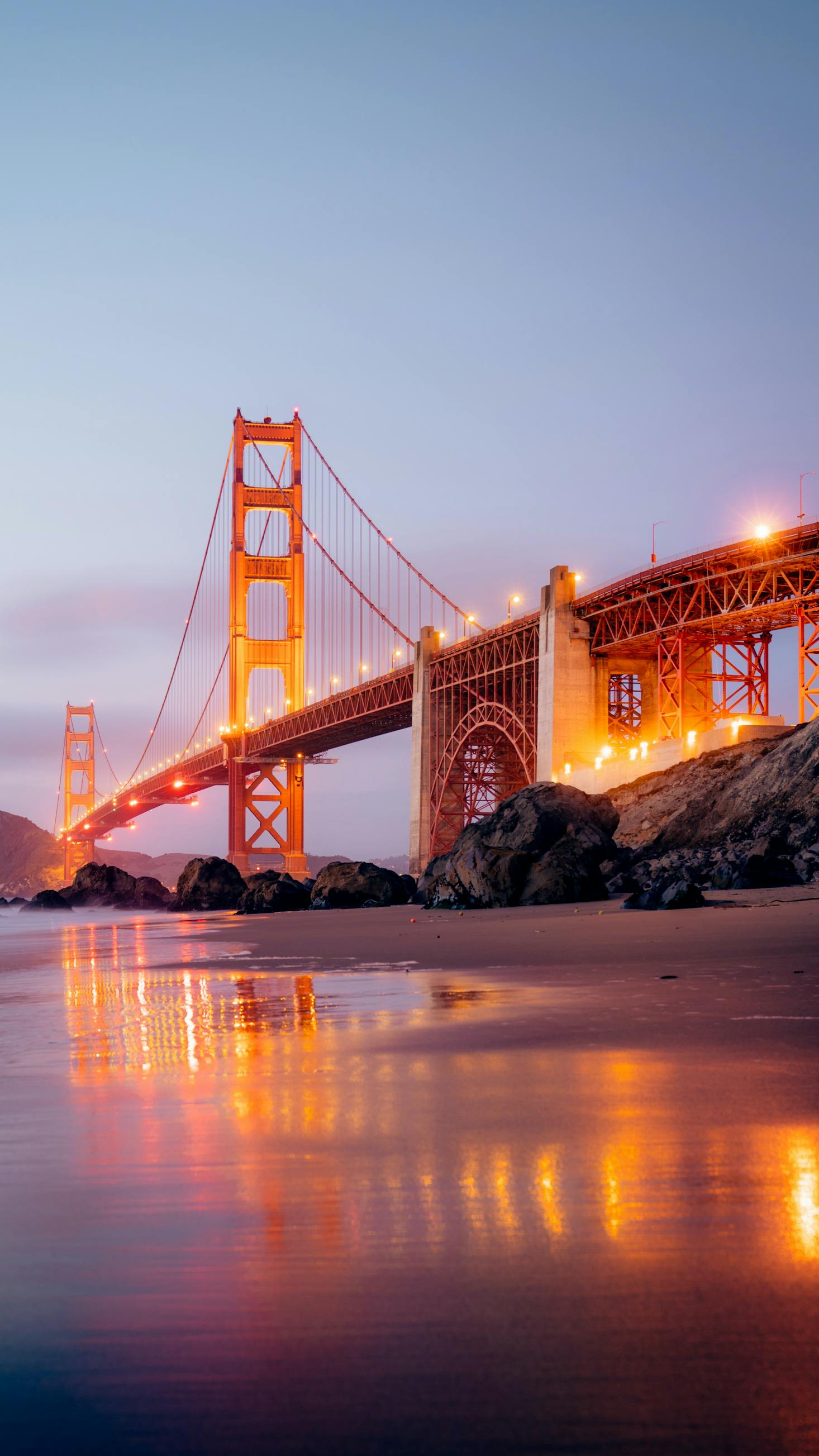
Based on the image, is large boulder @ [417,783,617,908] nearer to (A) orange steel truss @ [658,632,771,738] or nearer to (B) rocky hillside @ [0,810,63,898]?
(A) orange steel truss @ [658,632,771,738]

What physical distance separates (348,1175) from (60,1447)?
57.1 inches

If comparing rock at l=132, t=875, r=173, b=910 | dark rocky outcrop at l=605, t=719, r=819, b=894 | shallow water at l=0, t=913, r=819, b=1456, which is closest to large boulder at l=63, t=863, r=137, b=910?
rock at l=132, t=875, r=173, b=910

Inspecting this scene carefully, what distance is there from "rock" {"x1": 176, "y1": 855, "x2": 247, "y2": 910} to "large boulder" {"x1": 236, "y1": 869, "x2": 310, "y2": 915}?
21.3ft

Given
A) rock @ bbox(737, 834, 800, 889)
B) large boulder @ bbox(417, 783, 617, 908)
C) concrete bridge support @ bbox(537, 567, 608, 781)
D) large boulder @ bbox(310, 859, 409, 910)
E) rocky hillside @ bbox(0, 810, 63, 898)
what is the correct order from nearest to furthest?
rock @ bbox(737, 834, 800, 889), large boulder @ bbox(417, 783, 617, 908), large boulder @ bbox(310, 859, 409, 910), concrete bridge support @ bbox(537, 567, 608, 781), rocky hillside @ bbox(0, 810, 63, 898)

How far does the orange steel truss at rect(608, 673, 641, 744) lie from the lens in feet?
148

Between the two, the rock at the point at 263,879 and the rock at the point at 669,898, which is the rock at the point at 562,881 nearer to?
the rock at the point at 669,898

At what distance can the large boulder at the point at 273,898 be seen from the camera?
29328mm

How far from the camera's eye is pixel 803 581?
3628cm

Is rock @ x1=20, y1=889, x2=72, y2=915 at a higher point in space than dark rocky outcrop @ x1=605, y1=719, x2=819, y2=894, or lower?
lower

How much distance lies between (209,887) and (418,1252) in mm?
35511

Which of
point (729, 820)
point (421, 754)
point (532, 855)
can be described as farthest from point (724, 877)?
point (421, 754)

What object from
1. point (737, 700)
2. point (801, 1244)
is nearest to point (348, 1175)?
point (801, 1244)

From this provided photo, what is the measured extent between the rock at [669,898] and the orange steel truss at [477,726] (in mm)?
29967

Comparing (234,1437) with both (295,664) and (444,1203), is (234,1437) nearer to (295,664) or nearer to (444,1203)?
(444,1203)
